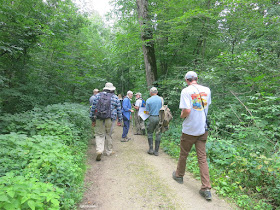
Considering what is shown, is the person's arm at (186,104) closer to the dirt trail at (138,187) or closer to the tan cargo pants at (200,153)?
the tan cargo pants at (200,153)

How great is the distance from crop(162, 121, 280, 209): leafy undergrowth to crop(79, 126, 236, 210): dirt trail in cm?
36

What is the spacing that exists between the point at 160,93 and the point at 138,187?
655 cm

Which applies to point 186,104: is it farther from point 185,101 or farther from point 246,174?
point 246,174

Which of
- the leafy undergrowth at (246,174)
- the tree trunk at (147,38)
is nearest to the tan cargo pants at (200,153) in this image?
the leafy undergrowth at (246,174)

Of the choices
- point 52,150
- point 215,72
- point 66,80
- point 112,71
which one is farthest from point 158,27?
point 112,71

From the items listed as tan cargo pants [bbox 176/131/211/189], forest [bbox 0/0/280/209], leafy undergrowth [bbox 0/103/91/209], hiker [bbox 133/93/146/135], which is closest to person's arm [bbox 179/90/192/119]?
tan cargo pants [bbox 176/131/211/189]

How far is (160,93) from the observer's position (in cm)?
938

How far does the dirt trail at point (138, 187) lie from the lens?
287 cm

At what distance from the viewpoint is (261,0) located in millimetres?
6145

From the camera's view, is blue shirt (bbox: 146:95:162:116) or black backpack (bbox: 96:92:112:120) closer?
black backpack (bbox: 96:92:112:120)

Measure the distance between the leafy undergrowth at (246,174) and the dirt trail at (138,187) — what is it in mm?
363

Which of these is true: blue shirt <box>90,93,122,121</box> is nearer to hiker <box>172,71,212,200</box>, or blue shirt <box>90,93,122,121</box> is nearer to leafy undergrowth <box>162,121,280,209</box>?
hiker <box>172,71,212,200</box>

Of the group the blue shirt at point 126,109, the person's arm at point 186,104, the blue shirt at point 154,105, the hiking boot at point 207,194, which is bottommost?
the hiking boot at point 207,194

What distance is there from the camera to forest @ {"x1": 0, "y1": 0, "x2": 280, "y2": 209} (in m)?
2.90
